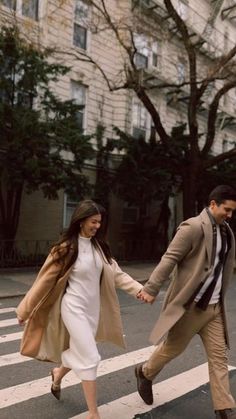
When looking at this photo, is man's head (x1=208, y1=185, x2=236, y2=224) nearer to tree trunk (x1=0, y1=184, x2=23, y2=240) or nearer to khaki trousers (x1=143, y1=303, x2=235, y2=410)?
khaki trousers (x1=143, y1=303, x2=235, y2=410)

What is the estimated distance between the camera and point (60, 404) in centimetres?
474

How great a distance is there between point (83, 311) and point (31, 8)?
16667 mm

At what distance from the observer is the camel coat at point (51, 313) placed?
423 cm

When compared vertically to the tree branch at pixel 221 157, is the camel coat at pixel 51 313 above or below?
below

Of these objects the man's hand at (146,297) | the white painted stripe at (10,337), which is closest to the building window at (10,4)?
the white painted stripe at (10,337)

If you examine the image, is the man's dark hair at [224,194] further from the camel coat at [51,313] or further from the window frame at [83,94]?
the window frame at [83,94]

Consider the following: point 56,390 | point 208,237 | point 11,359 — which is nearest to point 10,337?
point 11,359

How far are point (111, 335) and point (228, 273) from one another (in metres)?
1.14

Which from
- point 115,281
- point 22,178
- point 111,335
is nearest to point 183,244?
point 115,281

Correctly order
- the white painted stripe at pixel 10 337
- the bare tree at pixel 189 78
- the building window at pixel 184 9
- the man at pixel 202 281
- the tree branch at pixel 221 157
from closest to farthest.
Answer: the man at pixel 202 281, the white painted stripe at pixel 10 337, the bare tree at pixel 189 78, the tree branch at pixel 221 157, the building window at pixel 184 9

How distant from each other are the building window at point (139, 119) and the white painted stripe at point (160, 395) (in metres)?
17.5

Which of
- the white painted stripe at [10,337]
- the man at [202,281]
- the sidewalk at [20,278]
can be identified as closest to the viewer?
the man at [202,281]

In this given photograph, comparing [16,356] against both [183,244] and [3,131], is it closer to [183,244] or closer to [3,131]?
[183,244]

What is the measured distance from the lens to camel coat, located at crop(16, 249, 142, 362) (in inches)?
167
